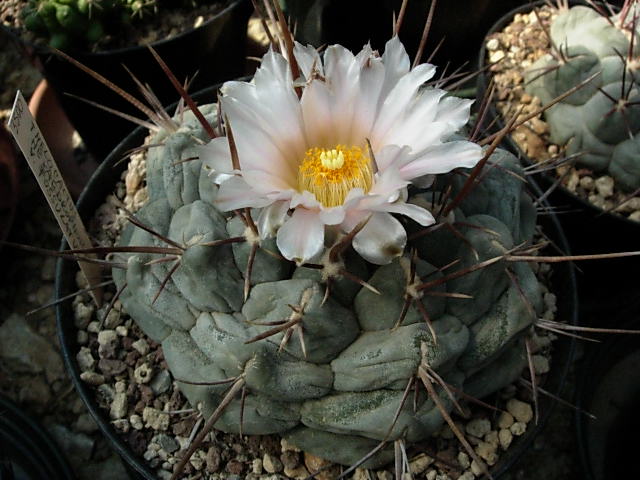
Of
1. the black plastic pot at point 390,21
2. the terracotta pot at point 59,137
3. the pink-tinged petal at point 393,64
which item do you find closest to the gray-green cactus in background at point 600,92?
the black plastic pot at point 390,21

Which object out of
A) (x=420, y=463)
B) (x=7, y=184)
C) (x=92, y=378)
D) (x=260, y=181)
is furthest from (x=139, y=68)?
(x=420, y=463)

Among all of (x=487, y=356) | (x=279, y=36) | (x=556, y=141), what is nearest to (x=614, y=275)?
(x=556, y=141)

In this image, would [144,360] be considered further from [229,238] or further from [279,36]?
[279,36]

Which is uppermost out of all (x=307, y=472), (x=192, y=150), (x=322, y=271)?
(x=192, y=150)

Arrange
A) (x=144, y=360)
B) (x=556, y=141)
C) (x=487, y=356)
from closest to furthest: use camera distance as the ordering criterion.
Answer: (x=487, y=356), (x=144, y=360), (x=556, y=141)

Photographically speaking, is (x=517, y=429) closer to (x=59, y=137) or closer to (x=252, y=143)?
(x=252, y=143)
